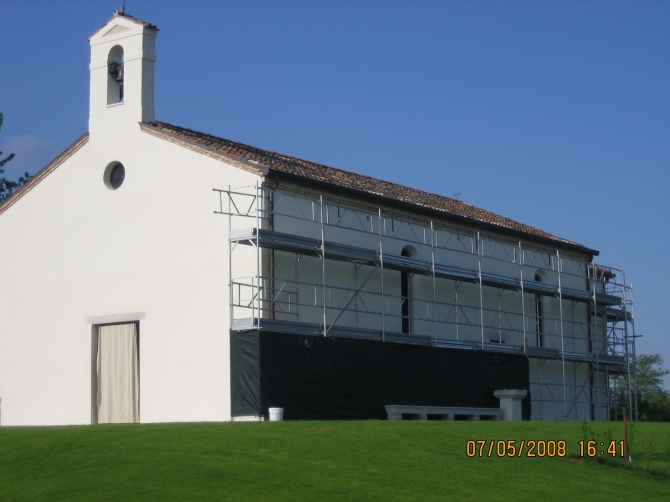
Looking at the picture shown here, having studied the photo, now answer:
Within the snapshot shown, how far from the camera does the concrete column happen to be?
31078 millimetres

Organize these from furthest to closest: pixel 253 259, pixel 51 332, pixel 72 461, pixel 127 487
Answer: pixel 51 332 → pixel 253 259 → pixel 72 461 → pixel 127 487

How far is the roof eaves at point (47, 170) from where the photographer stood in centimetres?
2941

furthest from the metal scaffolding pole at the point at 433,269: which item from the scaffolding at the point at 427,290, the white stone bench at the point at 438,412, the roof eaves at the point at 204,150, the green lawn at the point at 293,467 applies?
the green lawn at the point at 293,467

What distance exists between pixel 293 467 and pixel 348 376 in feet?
34.4

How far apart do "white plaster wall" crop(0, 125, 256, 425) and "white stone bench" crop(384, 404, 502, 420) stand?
16.0 ft

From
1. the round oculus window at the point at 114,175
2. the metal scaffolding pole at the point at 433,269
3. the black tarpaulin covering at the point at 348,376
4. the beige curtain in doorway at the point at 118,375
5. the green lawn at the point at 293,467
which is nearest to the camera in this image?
the green lawn at the point at 293,467

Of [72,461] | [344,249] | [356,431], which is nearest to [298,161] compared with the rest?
[344,249]

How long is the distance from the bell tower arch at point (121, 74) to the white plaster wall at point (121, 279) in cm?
45

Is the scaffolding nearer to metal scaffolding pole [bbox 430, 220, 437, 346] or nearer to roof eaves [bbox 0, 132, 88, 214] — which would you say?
metal scaffolding pole [bbox 430, 220, 437, 346]

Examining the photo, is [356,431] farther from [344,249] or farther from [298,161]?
[298,161]

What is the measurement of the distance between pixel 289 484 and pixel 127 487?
231 centimetres

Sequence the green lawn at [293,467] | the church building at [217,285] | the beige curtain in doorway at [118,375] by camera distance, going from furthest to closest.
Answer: the beige curtain in doorway at [118,375] → the church building at [217,285] → the green lawn at [293,467]

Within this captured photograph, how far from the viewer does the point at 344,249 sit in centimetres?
2702

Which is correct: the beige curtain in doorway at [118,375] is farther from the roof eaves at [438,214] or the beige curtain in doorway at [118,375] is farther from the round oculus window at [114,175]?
the roof eaves at [438,214]
